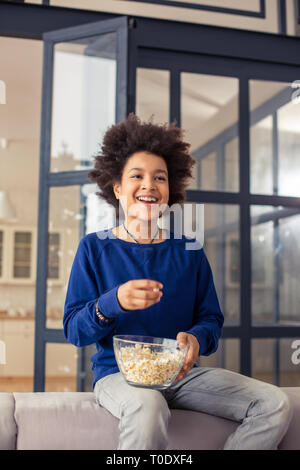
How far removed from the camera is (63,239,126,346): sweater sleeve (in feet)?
4.19

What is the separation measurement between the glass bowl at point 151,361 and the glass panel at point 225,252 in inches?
62.4

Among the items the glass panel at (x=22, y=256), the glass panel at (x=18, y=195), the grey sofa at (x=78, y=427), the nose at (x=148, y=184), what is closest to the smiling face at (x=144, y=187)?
the nose at (x=148, y=184)

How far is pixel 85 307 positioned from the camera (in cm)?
136

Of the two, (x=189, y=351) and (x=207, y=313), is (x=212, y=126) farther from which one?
(x=189, y=351)

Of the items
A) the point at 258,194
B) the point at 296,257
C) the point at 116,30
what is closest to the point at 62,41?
the point at 116,30

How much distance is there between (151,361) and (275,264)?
1.83m

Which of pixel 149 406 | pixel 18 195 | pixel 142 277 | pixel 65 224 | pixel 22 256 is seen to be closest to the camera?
pixel 149 406

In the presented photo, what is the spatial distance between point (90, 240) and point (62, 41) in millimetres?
1448

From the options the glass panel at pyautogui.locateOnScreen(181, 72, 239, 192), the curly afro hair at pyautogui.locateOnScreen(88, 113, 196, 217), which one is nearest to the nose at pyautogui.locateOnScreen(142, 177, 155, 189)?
the curly afro hair at pyautogui.locateOnScreen(88, 113, 196, 217)

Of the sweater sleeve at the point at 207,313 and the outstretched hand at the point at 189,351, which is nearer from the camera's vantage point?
the outstretched hand at the point at 189,351

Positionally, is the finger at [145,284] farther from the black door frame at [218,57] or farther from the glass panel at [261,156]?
the glass panel at [261,156]

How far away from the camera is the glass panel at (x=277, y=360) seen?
281 cm

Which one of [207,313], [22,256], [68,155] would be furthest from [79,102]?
[22,256]
